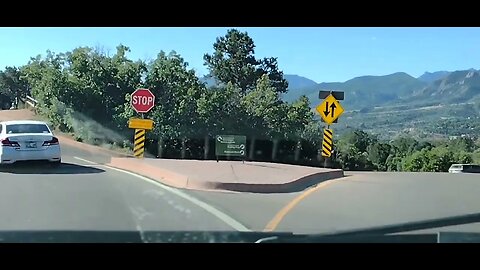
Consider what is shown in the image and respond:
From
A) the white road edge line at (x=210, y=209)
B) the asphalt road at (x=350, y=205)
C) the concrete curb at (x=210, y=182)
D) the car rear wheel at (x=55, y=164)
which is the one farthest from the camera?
the car rear wheel at (x=55, y=164)

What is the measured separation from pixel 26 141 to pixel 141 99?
3364 mm

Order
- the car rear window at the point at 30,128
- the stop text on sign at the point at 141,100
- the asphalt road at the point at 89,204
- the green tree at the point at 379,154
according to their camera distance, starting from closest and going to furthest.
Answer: the asphalt road at the point at 89,204
the stop text on sign at the point at 141,100
the car rear window at the point at 30,128
the green tree at the point at 379,154

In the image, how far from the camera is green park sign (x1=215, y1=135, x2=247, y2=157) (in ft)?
58.9

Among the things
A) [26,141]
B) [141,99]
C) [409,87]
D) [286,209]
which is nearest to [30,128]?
[26,141]

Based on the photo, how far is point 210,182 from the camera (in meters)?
14.8

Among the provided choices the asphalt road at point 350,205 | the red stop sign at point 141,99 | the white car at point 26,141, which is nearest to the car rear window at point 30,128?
the white car at point 26,141

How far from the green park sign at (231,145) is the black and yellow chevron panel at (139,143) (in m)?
1.98

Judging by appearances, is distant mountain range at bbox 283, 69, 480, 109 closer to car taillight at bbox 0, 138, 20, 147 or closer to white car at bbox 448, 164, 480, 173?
car taillight at bbox 0, 138, 20, 147

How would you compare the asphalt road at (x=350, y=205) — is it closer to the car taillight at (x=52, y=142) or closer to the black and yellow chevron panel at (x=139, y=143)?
the black and yellow chevron panel at (x=139, y=143)

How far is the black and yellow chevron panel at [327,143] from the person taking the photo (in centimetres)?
2158

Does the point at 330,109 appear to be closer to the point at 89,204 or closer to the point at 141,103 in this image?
the point at 141,103
